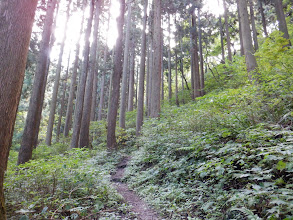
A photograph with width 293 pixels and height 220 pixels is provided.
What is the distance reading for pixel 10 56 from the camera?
2.53 m

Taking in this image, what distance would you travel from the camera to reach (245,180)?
9.00 ft

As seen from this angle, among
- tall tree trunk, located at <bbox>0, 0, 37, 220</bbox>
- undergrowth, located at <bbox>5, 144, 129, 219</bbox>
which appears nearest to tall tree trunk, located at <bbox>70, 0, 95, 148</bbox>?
undergrowth, located at <bbox>5, 144, 129, 219</bbox>

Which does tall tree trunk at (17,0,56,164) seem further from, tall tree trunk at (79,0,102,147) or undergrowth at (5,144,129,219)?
undergrowth at (5,144,129,219)

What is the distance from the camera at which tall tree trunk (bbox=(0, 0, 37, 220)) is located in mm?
2402

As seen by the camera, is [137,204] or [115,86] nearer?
[137,204]

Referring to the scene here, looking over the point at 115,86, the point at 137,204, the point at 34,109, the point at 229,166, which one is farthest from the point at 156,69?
the point at 229,166

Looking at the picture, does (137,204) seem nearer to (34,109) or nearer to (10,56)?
(10,56)

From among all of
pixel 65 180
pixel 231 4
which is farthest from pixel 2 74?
pixel 231 4

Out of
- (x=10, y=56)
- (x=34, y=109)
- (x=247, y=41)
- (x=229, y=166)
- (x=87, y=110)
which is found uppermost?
(x=247, y=41)

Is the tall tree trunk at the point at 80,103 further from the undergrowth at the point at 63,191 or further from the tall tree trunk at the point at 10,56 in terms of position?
the tall tree trunk at the point at 10,56

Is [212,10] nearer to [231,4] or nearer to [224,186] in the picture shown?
[231,4]

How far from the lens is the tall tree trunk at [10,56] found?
240cm

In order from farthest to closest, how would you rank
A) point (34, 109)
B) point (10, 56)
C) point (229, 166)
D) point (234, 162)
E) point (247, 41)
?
point (34, 109)
point (247, 41)
point (234, 162)
point (229, 166)
point (10, 56)

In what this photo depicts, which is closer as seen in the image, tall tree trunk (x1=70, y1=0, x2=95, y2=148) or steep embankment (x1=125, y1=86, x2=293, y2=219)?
steep embankment (x1=125, y1=86, x2=293, y2=219)
